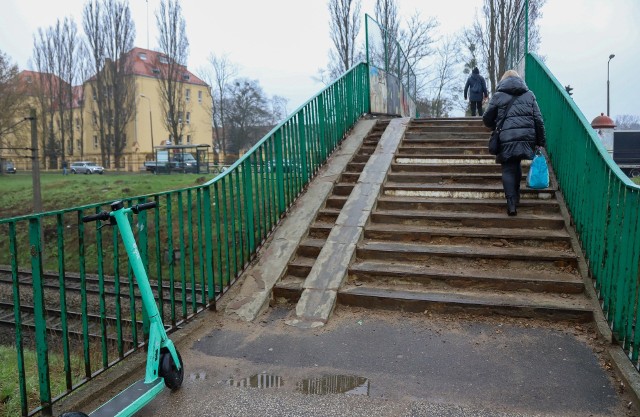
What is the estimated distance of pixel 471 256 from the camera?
489 cm

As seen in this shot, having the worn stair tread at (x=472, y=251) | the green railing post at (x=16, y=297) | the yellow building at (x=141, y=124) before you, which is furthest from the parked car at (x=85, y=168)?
the green railing post at (x=16, y=297)

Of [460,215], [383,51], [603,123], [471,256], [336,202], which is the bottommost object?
[471,256]

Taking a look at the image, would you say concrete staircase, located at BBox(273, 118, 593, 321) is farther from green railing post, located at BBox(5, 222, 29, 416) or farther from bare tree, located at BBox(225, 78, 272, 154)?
bare tree, located at BBox(225, 78, 272, 154)

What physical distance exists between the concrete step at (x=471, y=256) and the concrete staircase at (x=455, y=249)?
0.03 ft

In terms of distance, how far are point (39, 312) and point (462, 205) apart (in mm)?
4745

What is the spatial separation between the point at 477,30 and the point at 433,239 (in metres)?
23.9

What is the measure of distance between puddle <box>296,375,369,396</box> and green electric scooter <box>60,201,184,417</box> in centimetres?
86

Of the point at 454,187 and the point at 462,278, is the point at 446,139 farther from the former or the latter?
the point at 462,278

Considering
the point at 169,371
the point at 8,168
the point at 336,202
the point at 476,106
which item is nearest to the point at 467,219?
the point at 336,202

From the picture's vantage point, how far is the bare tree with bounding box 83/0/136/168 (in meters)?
35.2

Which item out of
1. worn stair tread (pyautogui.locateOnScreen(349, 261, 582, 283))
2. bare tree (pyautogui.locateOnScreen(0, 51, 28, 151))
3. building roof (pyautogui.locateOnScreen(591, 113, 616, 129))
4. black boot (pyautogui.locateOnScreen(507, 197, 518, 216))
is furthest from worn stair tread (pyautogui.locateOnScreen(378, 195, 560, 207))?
bare tree (pyautogui.locateOnScreen(0, 51, 28, 151))

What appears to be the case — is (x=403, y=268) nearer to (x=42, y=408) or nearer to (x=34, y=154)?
(x=42, y=408)

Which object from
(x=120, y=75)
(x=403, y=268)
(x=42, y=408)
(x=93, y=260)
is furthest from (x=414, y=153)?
(x=120, y=75)

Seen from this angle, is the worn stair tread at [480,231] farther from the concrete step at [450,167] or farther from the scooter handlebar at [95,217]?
the scooter handlebar at [95,217]
